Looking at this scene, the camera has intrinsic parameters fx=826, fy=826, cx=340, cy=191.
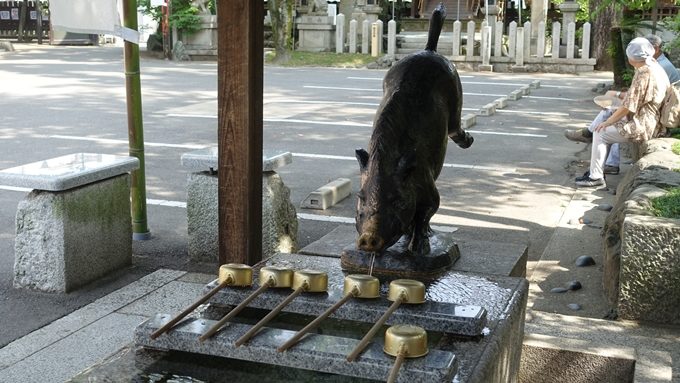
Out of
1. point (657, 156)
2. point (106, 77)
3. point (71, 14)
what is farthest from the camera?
point (106, 77)

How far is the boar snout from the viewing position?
2.85 meters

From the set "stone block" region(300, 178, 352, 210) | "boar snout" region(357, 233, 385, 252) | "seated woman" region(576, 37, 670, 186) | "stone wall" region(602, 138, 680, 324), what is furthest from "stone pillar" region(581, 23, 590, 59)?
"boar snout" region(357, 233, 385, 252)

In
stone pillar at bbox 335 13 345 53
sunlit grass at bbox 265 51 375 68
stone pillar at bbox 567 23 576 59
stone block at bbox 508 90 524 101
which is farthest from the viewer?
stone pillar at bbox 335 13 345 53

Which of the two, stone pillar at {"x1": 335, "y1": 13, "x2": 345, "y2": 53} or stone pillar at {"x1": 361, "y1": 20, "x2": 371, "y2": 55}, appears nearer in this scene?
stone pillar at {"x1": 361, "y1": 20, "x2": 371, "y2": 55}

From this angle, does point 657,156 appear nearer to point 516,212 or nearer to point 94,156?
point 516,212

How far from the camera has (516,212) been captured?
7703 millimetres

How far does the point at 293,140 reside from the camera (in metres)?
11.4

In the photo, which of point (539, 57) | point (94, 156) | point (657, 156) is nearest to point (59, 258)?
point (94, 156)

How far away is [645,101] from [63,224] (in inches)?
222

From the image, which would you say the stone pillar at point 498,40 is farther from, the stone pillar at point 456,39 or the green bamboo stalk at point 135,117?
the green bamboo stalk at point 135,117

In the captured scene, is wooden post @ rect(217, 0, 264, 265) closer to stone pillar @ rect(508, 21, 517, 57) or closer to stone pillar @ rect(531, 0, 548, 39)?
stone pillar @ rect(508, 21, 517, 57)

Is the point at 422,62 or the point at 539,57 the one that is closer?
the point at 422,62

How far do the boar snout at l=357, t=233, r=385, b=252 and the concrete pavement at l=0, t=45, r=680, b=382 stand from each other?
93 cm

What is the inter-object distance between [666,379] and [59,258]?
365 cm
